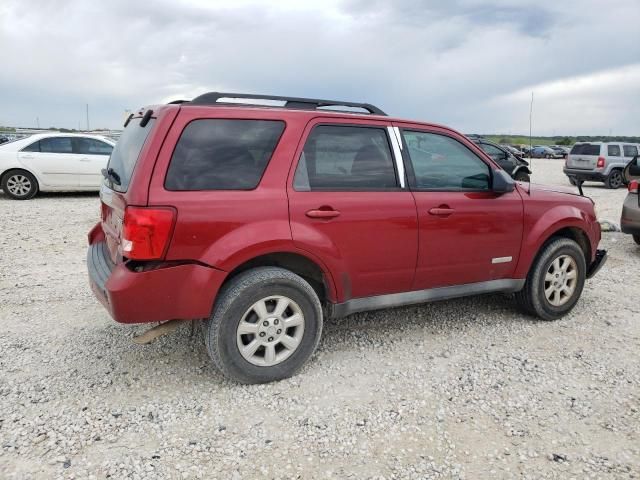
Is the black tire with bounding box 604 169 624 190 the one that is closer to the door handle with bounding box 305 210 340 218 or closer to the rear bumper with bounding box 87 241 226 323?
the door handle with bounding box 305 210 340 218

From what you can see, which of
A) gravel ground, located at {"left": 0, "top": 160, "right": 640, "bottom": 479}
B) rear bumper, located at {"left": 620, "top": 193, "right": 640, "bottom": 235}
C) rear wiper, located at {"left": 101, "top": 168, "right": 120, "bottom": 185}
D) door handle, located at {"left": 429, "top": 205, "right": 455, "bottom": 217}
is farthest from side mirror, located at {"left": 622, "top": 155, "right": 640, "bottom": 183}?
rear wiper, located at {"left": 101, "top": 168, "right": 120, "bottom": 185}

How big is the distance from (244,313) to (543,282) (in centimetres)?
272

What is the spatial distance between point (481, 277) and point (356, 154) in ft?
4.92

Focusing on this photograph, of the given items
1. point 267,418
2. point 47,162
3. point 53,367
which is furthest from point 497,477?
point 47,162

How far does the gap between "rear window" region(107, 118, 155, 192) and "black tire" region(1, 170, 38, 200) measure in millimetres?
8950

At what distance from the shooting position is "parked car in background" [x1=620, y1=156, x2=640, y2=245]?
276 inches

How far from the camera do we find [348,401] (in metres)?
3.16

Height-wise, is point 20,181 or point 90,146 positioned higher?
point 90,146

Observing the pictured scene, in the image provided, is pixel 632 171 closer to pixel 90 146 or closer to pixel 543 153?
pixel 90 146

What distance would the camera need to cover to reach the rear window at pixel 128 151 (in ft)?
10.2

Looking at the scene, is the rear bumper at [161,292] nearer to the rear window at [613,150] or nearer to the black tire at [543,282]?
the black tire at [543,282]

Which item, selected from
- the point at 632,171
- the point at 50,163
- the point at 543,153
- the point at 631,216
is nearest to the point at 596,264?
the point at 631,216

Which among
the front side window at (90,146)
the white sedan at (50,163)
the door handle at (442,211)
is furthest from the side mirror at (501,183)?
the front side window at (90,146)

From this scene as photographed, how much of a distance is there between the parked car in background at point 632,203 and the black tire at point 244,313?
5.74 meters
